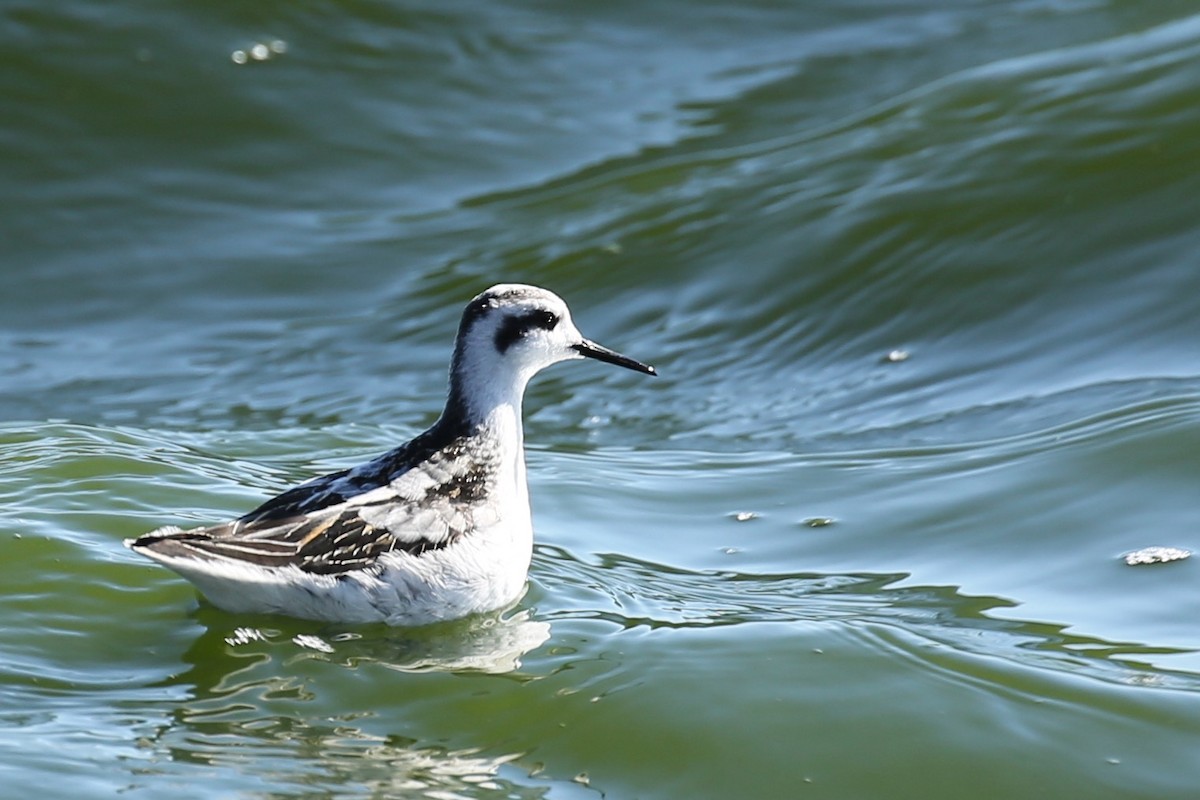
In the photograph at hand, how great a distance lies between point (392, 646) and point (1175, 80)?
333 inches

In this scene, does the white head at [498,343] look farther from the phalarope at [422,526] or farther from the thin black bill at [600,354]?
the thin black bill at [600,354]

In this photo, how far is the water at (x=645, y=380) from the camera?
6.26 meters

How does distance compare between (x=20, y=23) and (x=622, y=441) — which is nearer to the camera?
(x=622, y=441)

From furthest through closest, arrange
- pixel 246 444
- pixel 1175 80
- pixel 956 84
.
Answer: pixel 956 84 → pixel 1175 80 → pixel 246 444

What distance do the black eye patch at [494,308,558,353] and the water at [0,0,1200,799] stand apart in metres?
1.07

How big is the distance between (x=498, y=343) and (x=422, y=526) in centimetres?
105

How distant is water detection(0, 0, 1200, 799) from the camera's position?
20.5ft

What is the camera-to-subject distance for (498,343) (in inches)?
→ 305

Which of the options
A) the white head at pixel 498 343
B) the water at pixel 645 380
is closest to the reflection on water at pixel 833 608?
the water at pixel 645 380

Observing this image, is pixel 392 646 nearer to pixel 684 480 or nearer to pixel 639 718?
pixel 639 718

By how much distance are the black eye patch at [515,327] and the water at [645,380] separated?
1.07 meters

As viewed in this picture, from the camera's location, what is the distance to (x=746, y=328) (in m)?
11.9

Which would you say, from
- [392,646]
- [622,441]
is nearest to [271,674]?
[392,646]

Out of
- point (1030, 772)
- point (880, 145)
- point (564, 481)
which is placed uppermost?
point (880, 145)
